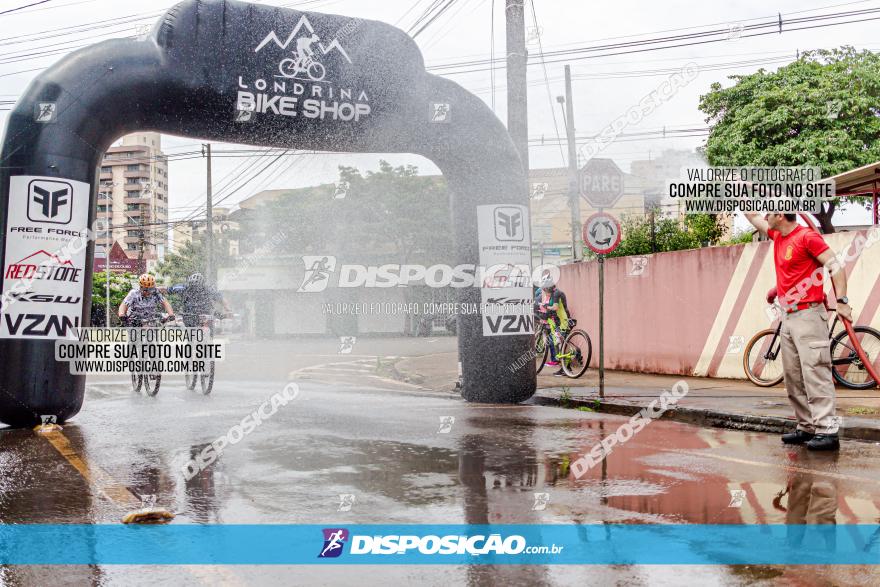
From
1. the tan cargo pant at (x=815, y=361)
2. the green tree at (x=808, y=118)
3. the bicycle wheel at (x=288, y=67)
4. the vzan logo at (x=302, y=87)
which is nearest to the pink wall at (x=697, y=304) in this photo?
the tan cargo pant at (x=815, y=361)

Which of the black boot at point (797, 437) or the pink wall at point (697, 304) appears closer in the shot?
the black boot at point (797, 437)

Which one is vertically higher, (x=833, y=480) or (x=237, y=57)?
(x=237, y=57)

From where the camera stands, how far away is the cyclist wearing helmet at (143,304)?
1288 cm

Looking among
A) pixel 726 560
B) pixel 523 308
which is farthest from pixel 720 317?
pixel 726 560

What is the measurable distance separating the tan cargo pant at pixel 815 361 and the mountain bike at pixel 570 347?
23.3ft

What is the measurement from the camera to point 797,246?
737cm

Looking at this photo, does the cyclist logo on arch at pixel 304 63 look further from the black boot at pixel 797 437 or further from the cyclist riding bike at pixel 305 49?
the black boot at pixel 797 437

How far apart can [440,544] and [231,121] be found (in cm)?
728

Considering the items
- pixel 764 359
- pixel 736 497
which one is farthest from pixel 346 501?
pixel 764 359

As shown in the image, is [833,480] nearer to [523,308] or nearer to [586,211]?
[523,308]

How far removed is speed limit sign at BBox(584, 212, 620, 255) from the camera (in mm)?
11531

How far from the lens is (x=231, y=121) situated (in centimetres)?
1037

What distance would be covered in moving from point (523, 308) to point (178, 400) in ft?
16.2

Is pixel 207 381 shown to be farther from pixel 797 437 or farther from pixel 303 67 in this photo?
pixel 797 437
